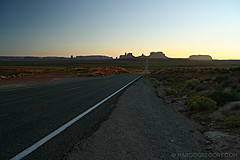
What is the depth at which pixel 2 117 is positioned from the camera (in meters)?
4.97

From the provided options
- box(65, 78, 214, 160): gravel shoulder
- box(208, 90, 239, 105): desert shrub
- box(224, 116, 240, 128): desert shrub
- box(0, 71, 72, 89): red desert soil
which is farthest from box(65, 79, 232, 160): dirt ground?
box(0, 71, 72, 89): red desert soil

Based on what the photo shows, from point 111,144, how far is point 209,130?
10.1 feet

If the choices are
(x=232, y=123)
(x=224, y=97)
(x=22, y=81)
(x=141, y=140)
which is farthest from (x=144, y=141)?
(x=22, y=81)

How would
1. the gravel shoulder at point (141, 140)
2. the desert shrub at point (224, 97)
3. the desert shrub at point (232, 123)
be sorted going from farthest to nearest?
the desert shrub at point (224, 97), the desert shrub at point (232, 123), the gravel shoulder at point (141, 140)

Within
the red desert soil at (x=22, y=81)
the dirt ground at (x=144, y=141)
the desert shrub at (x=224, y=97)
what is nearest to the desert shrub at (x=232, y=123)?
the dirt ground at (x=144, y=141)

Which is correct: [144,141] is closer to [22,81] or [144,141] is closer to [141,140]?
[141,140]

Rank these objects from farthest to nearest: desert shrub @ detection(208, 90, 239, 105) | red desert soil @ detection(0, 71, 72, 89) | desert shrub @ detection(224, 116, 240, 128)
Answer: red desert soil @ detection(0, 71, 72, 89) < desert shrub @ detection(208, 90, 239, 105) < desert shrub @ detection(224, 116, 240, 128)

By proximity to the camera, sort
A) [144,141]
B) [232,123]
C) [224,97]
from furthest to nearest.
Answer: [224,97], [232,123], [144,141]

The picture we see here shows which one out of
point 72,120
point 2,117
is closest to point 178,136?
point 72,120

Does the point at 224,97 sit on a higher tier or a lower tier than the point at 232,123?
higher

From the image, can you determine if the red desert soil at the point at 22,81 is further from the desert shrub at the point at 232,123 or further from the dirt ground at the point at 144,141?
the desert shrub at the point at 232,123

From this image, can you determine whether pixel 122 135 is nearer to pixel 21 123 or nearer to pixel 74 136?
pixel 74 136

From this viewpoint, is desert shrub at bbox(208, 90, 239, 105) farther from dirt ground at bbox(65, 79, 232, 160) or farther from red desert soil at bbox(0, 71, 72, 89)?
red desert soil at bbox(0, 71, 72, 89)

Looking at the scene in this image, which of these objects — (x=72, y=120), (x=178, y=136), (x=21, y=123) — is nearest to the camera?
(x=178, y=136)
